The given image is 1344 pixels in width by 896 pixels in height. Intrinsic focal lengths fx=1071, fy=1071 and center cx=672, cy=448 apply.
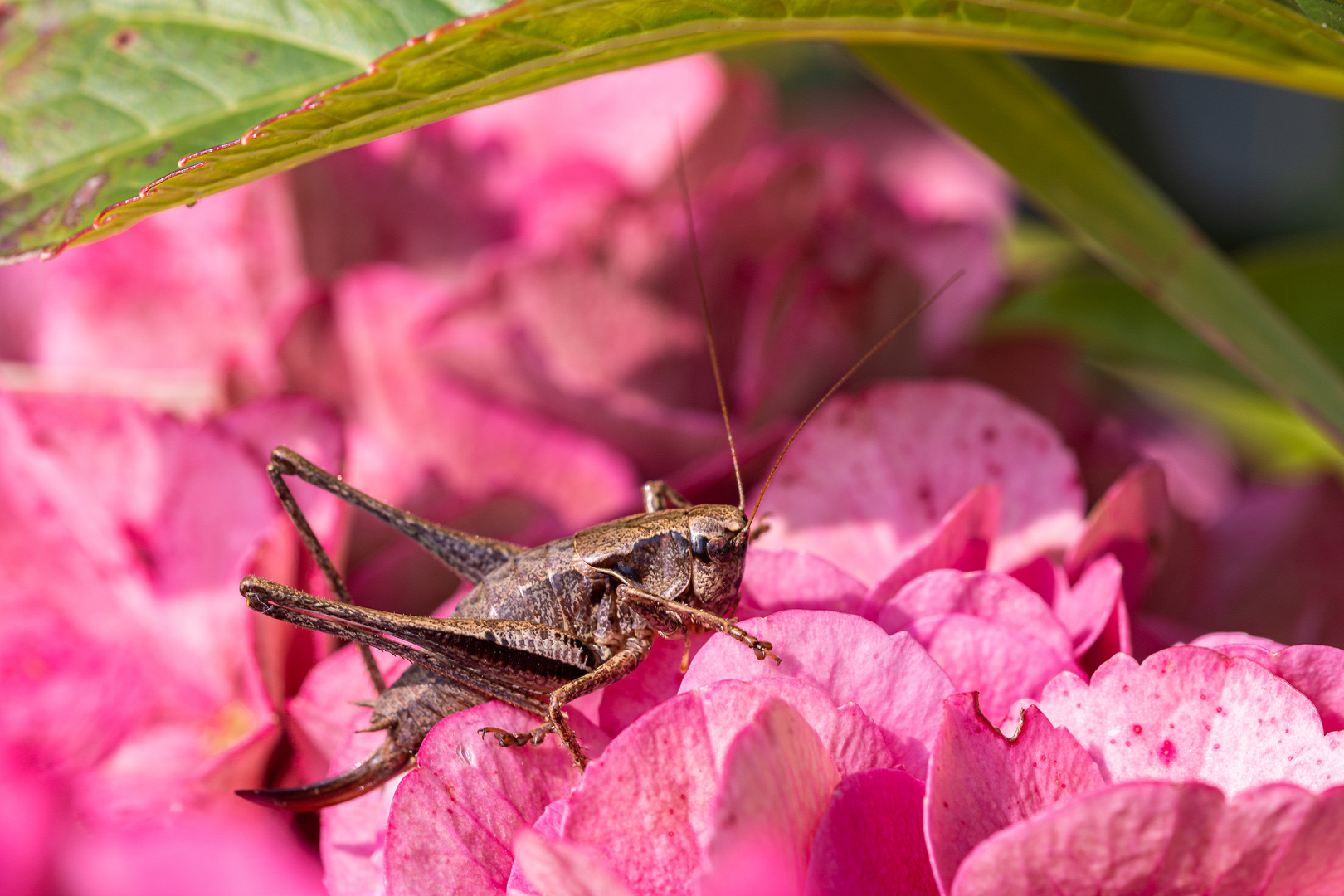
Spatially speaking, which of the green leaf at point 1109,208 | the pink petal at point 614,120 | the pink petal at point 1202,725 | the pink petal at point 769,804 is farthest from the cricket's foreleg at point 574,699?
the pink petal at point 614,120

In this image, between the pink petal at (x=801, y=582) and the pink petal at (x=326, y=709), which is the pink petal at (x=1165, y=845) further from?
the pink petal at (x=326, y=709)

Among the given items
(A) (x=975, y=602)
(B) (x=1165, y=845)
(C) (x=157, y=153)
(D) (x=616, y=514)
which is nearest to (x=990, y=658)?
(A) (x=975, y=602)

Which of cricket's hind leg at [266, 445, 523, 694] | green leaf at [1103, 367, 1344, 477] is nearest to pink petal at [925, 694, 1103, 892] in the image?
cricket's hind leg at [266, 445, 523, 694]

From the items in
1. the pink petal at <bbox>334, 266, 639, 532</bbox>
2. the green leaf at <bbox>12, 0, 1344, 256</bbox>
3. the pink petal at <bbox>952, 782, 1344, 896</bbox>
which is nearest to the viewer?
the pink petal at <bbox>952, 782, 1344, 896</bbox>

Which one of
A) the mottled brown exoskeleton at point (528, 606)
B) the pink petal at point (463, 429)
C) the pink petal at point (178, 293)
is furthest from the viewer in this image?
the pink petal at point (178, 293)

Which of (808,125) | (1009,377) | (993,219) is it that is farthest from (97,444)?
(808,125)

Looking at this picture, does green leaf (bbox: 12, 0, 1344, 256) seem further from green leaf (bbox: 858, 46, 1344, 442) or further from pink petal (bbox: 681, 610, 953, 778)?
pink petal (bbox: 681, 610, 953, 778)
